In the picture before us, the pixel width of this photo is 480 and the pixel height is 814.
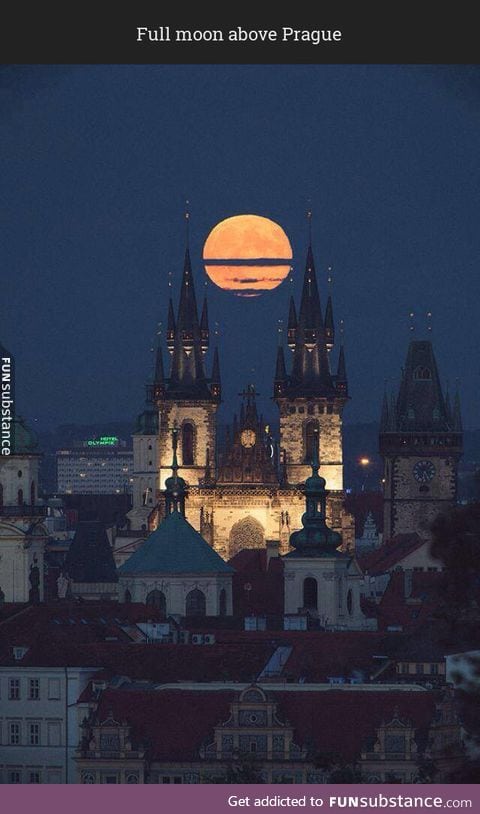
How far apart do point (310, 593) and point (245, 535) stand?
3087 centimetres

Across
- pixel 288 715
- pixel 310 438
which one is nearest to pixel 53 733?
pixel 288 715

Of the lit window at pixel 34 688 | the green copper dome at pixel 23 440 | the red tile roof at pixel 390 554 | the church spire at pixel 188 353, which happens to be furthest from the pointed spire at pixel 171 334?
the lit window at pixel 34 688

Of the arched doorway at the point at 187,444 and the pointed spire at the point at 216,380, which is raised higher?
the pointed spire at the point at 216,380

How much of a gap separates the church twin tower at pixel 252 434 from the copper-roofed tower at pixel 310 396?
34mm

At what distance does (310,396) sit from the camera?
158m

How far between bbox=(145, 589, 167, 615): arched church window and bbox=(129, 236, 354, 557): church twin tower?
23.2 meters

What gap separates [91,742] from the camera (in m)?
90.7

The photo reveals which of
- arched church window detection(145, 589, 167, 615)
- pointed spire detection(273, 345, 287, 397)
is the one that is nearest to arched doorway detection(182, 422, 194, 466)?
pointed spire detection(273, 345, 287, 397)

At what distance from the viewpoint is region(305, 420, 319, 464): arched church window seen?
516 ft

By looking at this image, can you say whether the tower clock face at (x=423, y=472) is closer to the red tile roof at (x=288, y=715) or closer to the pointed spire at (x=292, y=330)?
the pointed spire at (x=292, y=330)

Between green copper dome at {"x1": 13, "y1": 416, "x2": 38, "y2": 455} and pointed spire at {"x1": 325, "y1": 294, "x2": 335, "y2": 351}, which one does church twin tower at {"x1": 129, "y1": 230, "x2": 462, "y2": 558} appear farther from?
green copper dome at {"x1": 13, "y1": 416, "x2": 38, "y2": 455}

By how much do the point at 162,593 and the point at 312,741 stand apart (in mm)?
40987

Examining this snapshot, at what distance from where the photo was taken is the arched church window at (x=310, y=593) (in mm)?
124750

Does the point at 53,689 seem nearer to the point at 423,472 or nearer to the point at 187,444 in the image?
the point at 187,444
